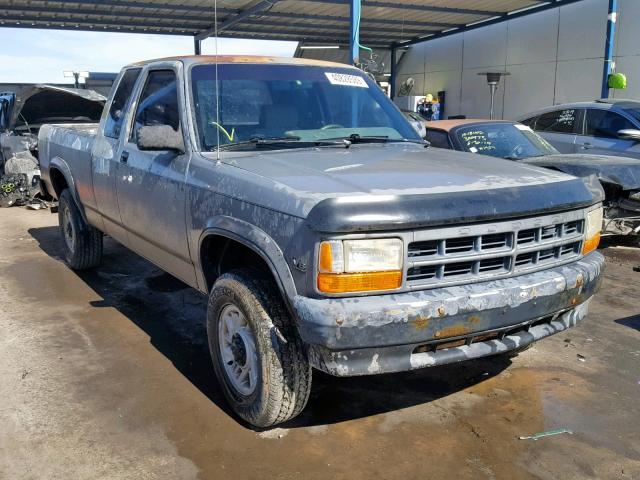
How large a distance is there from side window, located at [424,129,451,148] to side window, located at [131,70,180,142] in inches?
140

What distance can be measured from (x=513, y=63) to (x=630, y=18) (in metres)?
4.30

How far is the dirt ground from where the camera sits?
2914mm

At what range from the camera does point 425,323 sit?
2650mm

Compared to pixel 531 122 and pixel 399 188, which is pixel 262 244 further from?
pixel 531 122

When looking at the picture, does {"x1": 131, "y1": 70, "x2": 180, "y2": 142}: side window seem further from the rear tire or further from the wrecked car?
the wrecked car

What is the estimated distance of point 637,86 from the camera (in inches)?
571

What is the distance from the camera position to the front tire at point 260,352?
9.61 ft

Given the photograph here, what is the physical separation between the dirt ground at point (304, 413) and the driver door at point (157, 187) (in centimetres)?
72

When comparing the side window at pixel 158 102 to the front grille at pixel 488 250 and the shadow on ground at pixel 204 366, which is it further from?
the front grille at pixel 488 250

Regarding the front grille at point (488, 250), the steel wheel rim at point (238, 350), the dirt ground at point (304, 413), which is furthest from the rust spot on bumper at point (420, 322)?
the steel wheel rim at point (238, 350)

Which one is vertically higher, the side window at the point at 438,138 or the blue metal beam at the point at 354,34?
the blue metal beam at the point at 354,34

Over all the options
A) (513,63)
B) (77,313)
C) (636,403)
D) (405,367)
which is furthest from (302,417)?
(513,63)

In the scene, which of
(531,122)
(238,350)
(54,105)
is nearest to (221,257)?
(238,350)

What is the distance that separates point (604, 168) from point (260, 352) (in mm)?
5250
